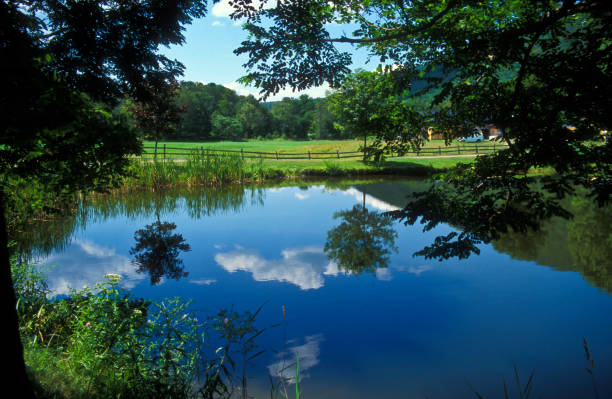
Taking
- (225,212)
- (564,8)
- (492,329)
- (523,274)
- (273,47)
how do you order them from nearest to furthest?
1. (564,8)
2. (273,47)
3. (492,329)
4. (523,274)
5. (225,212)

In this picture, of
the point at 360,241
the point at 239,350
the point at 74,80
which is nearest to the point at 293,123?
the point at 360,241

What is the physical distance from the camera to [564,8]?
8.04 ft

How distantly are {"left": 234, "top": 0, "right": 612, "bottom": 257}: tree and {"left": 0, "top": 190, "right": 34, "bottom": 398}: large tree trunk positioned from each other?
2891 millimetres

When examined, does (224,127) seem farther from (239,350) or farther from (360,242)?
(239,350)

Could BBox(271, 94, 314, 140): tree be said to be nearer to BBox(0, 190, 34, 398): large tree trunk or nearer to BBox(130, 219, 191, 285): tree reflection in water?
BBox(130, 219, 191, 285): tree reflection in water

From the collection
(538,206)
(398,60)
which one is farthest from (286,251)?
(538,206)

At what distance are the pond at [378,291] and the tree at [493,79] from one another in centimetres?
68

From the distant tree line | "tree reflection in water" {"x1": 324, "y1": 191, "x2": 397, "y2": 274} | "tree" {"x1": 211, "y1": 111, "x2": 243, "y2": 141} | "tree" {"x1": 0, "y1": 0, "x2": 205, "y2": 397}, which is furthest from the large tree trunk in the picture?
"tree" {"x1": 211, "y1": 111, "x2": 243, "y2": 141}

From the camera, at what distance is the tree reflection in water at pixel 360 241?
7.98 m

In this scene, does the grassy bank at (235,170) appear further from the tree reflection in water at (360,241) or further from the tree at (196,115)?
the tree at (196,115)

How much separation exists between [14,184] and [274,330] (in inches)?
152

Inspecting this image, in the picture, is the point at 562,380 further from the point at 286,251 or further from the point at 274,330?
the point at 286,251

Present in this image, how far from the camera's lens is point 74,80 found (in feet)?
13.2

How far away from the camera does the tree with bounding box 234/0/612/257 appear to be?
8.32ft
